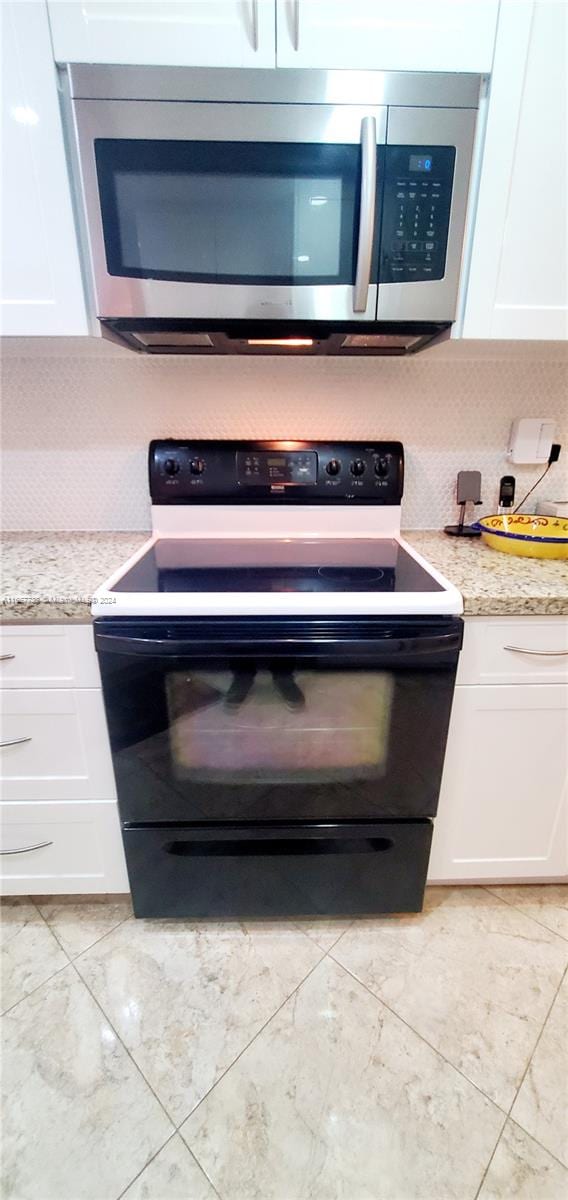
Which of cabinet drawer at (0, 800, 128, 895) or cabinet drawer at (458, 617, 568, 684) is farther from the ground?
cabinet drawer at (458, 617, 568, 684)

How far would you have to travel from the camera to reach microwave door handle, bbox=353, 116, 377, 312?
2.95 ft

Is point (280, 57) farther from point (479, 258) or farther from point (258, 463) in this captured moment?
point (258, 463)

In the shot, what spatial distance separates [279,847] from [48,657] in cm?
70

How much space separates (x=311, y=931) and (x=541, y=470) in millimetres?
1476

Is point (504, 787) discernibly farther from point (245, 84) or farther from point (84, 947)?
point (245, 84)

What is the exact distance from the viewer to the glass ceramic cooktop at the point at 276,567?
40.9 inches

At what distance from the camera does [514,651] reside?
106cm

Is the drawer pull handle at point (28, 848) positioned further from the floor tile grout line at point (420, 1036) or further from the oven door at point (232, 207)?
the oven door at point (232, 207)

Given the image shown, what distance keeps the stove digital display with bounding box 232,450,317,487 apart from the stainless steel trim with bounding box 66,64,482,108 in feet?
2.25

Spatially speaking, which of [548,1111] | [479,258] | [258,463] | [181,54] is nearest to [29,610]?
[258,463]

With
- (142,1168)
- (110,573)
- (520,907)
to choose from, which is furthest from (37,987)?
(520,907)

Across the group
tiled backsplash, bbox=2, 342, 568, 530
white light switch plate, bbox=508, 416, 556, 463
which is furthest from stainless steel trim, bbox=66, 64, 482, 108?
white light switch plate, bbox=508, 416, 556, 463

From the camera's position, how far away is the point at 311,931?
1.29 m

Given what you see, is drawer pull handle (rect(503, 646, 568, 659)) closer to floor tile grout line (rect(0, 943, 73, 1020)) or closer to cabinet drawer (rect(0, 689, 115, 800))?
cabinet drawer (rect(0, 689, 115, 800))
